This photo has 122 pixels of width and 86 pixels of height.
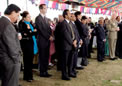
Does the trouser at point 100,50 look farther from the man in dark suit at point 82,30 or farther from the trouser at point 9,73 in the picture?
the trouser at point 9,73

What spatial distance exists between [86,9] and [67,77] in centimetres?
932

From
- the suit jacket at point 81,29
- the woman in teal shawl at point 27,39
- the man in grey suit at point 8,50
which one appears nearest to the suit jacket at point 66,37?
the woman in teal shawl at point 27,39

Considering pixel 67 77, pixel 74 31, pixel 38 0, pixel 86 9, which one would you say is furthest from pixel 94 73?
A: pixel 86 9

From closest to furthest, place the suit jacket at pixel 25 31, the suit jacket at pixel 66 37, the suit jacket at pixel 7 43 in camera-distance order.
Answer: the suit jacket at pixel 7 43
the suit jacket at pixel 25 31
the suit jacket at pixel 66 37

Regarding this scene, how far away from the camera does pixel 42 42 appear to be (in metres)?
3.91

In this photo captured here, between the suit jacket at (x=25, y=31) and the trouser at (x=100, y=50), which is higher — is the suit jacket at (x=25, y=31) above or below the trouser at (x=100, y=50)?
above

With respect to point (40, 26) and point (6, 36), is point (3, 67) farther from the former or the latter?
point (40, 26)

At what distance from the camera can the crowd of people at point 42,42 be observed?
7.06ft

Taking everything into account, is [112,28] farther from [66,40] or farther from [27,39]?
[27,39]

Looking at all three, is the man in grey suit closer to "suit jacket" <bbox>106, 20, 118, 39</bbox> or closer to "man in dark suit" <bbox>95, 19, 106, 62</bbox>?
"man in dark suit" <bbox>95, 19, 106, 62</bbox>

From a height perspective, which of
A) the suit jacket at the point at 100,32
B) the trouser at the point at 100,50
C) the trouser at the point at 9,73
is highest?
the suit jacket at the point at 100,32

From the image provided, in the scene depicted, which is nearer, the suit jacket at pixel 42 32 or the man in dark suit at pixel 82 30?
the suit jacket at pixel 42 32

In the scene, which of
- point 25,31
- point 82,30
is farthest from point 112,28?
point 25,31

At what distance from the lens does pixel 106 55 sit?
6.84 m
